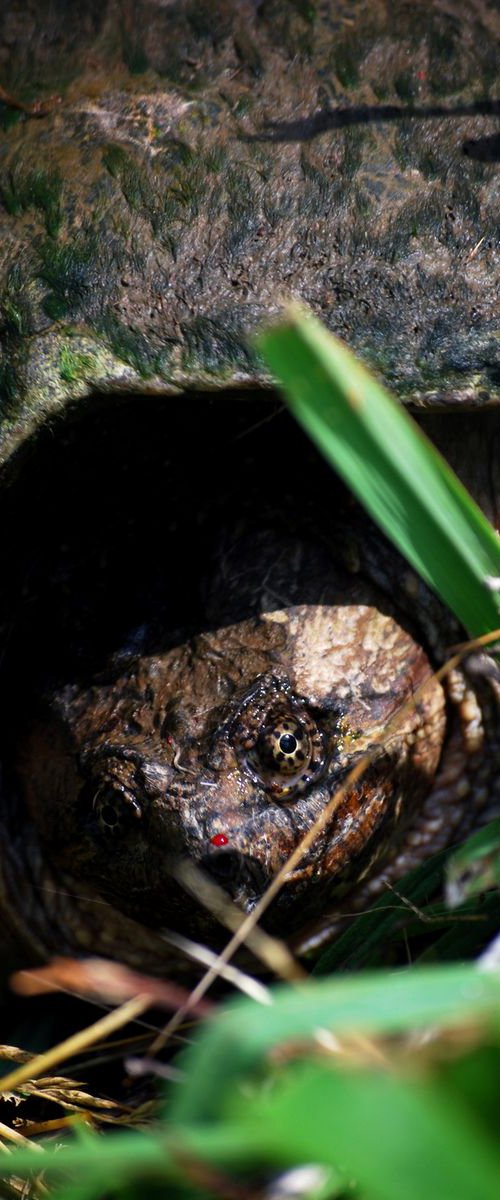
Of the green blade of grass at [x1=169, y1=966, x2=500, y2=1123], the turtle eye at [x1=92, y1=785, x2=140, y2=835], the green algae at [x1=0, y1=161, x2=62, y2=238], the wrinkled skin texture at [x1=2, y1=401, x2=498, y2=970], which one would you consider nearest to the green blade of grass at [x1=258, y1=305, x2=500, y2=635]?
the green blade of grass at [x1=169, y1=966, x2=500, y2=1123]

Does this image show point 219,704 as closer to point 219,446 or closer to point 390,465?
point 219,446

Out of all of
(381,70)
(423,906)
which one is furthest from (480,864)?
(381,70)

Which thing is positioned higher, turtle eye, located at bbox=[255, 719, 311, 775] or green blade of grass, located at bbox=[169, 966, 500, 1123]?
green blade of grass, located at bbox=[169, 966, 500, 1123]

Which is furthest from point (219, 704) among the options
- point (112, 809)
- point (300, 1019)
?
point (300, 1019)

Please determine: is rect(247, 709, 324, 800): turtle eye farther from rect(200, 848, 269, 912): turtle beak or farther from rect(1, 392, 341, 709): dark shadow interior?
rect(1, 392, 341, 709): dark shadow interior

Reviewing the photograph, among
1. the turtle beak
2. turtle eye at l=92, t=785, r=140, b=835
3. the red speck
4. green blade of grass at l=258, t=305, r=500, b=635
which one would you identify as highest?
green blade of grass at l=258, t=305, r=500, b=635

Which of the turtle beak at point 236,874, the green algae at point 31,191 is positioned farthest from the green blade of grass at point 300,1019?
the green algae at point 31,191
